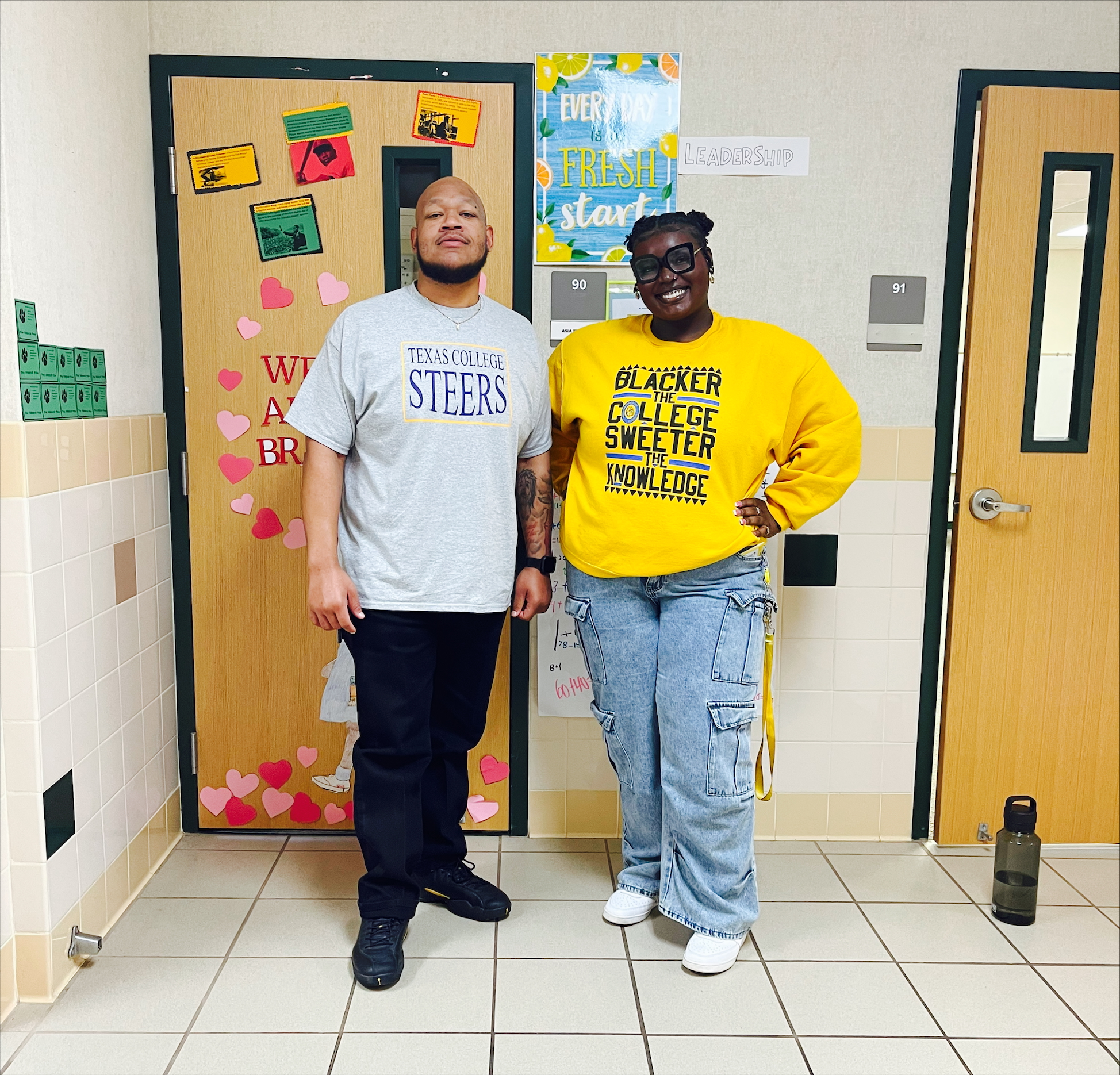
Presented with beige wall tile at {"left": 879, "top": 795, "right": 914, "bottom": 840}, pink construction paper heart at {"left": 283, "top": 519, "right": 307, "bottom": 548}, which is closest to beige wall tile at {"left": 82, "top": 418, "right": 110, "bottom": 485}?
pink construction paper heart at {"left": 283, "top": 519, "right": 307, "bottom": 548}

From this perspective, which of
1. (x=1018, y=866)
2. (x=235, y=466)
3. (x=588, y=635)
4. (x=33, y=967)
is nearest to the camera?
(x=33, y=967)

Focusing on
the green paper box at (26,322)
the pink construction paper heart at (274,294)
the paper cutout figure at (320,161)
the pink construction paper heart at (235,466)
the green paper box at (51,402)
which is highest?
the paper cutout figure at (320,161)

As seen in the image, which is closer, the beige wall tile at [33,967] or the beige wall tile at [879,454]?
the beige wall tile at [33,967]

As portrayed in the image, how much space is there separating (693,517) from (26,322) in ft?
4.34

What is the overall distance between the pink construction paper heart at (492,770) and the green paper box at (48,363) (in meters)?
1.39

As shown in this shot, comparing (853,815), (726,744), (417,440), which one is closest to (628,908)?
(726,744)

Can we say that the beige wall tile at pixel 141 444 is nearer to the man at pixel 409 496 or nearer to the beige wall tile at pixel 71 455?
the beige wall tile at pixel 71 455

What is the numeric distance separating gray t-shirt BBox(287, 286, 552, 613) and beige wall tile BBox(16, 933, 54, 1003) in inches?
34.6

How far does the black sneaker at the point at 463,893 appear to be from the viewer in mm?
2289

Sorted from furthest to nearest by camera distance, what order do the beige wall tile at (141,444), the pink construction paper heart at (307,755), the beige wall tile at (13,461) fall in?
the pink construction paper heart at (307,755) < the beige wall tile at (141,444) < the beige wall tile at (13,461)

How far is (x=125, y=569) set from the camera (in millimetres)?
2312

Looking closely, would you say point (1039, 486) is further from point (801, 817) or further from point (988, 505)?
point (801, 817)

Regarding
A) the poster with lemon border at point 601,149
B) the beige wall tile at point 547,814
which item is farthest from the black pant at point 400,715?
the poster with lemon border at point 601,149

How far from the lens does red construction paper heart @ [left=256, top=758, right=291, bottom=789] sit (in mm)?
2688
